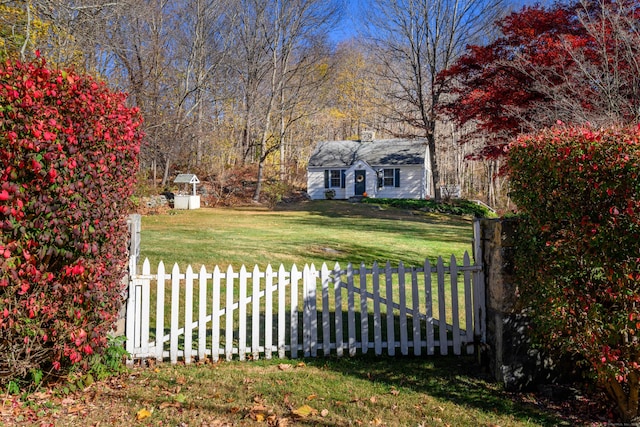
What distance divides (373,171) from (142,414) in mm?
29282

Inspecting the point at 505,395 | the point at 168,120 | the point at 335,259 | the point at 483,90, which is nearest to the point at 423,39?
the point at 483,90

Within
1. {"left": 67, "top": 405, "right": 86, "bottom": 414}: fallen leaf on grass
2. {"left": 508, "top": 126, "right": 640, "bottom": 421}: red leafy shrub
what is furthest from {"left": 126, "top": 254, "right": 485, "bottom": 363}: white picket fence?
{"left": 508, "top": 126, "right": 640, "bottom": 421}: red leafy shrub

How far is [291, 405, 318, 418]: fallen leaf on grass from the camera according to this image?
376 centimetres

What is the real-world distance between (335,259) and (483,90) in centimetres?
1058

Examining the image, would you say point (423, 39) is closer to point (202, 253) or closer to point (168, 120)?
point (168, 120)

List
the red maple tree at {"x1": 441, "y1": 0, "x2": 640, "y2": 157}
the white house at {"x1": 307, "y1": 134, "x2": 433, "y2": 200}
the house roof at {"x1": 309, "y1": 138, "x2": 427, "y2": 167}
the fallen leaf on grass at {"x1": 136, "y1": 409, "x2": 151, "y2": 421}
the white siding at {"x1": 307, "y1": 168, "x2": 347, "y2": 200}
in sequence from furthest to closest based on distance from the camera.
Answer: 1. the white siding at {"x1": 307, "y1": 168, "x2": 347, "y2": 200}
2. the house roof at {"x1": 309, "y1": 138, "x2": 427, "y2": 167}
3. the white house at {"x1": 307, "y1": 134, "x2": 433, "y2": 200}
4. the red maple tree at {"x1": 441, "y1": 0, "x2": 640, "y2": 157}
5. the fallen leaf on grass at {"x1": 136, "y1": 409, "x2": 151, "y2": 421}

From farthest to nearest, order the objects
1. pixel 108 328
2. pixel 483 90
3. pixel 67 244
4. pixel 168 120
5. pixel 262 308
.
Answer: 1. pixel 168 120
2. pixel 483 90
3. pixel 262 308
4. pixel 108 328
5. pixel 67 244

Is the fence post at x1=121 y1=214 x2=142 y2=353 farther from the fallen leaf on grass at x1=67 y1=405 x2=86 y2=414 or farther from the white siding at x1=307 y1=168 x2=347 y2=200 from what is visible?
the white siding at x1=307 y1=168 x2=347 y2=200

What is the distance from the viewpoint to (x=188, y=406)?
12.8 feet

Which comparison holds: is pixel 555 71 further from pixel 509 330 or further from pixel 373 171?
pixel 373 171

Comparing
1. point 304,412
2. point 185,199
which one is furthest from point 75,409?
point 185,199

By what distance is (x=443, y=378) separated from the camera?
4.81 m

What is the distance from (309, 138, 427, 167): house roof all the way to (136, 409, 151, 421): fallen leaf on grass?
29.3 meters

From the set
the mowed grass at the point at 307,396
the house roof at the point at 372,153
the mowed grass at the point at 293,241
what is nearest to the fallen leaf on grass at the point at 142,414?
the mowed grass at the point at 307,396
